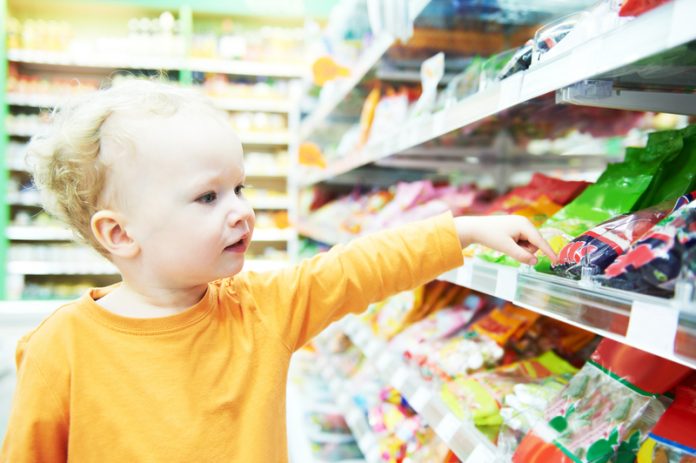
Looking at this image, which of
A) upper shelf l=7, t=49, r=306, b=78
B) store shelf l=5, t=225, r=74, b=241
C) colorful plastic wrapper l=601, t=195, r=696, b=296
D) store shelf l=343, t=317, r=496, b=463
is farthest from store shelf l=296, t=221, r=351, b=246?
store shelf l=5, t=225, r=74, b=241

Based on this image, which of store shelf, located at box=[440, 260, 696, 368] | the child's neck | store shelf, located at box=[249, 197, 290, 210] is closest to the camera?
store shelf, located at box=[440, 260, 696, 368]

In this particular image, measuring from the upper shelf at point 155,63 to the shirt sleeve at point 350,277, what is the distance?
3888 millimetres

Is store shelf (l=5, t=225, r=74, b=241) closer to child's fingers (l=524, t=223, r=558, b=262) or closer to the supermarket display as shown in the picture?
the supermarket display

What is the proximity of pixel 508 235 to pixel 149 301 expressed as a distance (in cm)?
63

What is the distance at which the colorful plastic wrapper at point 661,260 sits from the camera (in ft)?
1.97

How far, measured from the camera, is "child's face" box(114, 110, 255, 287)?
90 cm

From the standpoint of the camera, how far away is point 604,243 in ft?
2.63

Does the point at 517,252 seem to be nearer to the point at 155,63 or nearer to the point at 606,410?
the point at 606,410

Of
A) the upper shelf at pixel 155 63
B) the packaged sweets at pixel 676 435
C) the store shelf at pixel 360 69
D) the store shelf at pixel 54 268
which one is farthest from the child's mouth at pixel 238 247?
the store shelf at pixel 54 268

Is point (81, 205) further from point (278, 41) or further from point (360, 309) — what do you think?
point (278, 41)

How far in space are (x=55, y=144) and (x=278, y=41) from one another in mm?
4864

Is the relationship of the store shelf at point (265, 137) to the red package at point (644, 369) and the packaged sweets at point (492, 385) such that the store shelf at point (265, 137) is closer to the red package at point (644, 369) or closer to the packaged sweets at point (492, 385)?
the packaged sweets at point (492, 385)

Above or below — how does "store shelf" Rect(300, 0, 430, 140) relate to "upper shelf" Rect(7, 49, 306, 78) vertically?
below

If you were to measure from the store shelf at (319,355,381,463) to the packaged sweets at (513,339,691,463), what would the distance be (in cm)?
93
